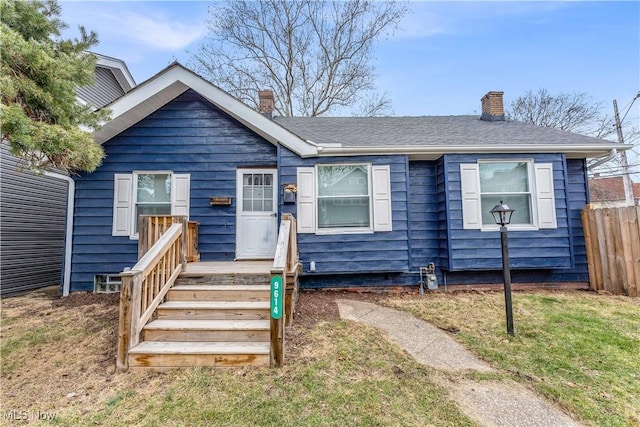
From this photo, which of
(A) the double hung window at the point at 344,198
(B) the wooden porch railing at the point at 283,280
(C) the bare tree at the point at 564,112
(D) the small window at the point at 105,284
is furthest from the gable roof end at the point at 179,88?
(C) the bare tree at the point at 564,112

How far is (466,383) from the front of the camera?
8.71 ft

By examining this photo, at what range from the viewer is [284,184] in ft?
18.0

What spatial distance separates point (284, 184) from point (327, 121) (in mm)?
3269

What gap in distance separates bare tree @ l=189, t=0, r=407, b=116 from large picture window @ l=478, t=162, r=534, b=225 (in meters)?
9.40

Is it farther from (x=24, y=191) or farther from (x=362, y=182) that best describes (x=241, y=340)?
(x=24, y=191)

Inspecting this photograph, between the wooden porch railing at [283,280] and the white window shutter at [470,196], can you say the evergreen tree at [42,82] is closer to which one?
the wooden porch railing at [283,280]

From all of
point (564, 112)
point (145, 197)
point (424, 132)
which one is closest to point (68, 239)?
point (145, 197)

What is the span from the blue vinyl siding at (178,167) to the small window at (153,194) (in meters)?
0.19

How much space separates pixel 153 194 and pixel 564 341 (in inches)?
282

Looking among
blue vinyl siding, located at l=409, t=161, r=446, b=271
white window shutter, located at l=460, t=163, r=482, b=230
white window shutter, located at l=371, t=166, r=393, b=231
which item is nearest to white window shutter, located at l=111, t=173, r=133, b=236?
white window shutter, located at l=371, t=166, r=393, b=231

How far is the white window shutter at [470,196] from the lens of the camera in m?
5.61

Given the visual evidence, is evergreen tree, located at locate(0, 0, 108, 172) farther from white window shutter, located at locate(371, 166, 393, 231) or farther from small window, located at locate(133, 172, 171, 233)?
white window shutter, located at locate(371, 166, 393, 231)

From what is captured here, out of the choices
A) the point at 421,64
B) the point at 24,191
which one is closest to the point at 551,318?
the point at 24,191

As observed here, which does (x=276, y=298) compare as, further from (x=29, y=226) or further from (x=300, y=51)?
(x=300, y=51)
